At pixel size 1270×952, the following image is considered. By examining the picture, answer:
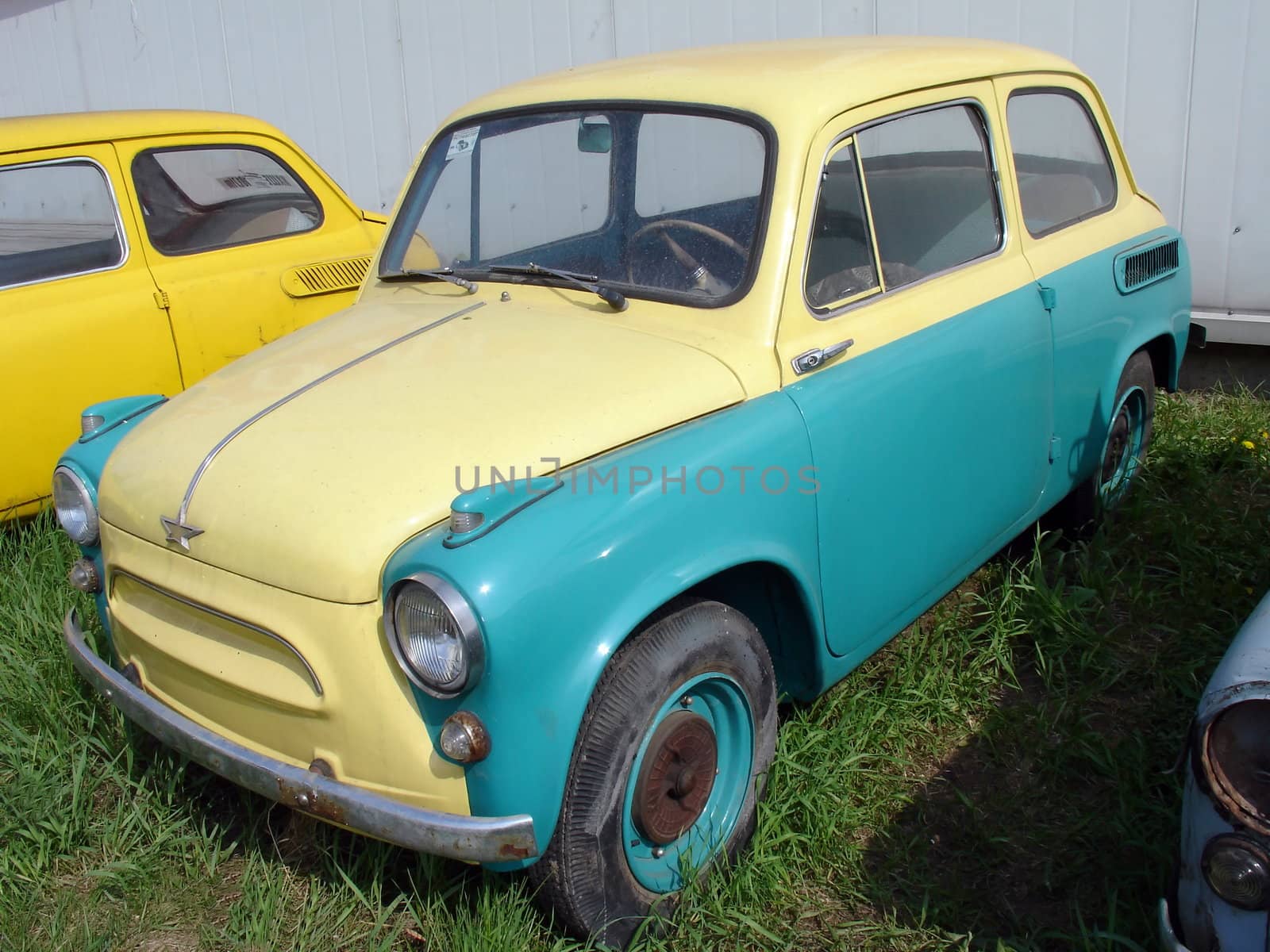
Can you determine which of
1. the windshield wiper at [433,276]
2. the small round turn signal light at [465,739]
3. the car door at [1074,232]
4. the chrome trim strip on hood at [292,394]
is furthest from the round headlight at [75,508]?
the car door at [1074,232]

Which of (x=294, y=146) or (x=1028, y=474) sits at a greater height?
(x=294, y=146)

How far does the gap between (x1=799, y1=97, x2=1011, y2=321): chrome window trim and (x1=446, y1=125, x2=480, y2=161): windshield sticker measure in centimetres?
106

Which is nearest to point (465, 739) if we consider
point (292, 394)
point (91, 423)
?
point (292, 394)

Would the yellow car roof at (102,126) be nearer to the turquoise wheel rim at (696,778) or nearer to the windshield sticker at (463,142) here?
the windshield sticker at (463,142)

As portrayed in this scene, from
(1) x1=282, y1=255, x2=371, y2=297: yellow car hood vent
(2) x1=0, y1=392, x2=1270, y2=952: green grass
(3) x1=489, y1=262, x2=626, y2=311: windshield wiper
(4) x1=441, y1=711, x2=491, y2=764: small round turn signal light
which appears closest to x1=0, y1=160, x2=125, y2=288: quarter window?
(1) x1=282, y1=255, x2=371, y2=297: yellow car hood vent

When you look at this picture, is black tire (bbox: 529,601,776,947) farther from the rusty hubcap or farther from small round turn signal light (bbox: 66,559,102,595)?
small round turn signal light (bbox: 66,559,102,595)

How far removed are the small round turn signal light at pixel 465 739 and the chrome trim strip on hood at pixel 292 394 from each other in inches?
29.3

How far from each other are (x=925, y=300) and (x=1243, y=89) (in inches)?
105

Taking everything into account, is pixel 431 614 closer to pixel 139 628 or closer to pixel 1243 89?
pixel 139 628

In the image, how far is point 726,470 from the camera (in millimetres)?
2221

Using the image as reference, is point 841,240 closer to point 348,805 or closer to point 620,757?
point 620,757

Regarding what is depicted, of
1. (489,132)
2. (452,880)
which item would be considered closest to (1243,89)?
(489,132)

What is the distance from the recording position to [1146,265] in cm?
358

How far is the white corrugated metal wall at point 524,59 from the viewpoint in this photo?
456cm
